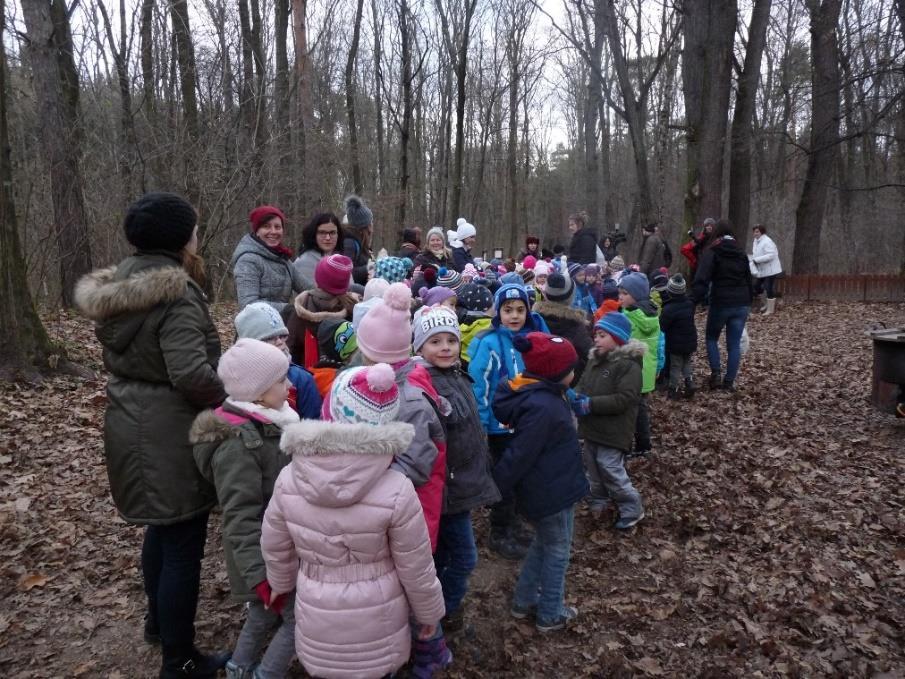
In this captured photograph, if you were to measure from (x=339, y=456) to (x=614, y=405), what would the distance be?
274 centimetres

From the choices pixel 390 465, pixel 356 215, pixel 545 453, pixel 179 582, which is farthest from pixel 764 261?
pixel 179 582

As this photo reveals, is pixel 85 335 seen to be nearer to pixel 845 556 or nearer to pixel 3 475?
pixel 3 475

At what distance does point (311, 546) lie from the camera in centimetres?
244

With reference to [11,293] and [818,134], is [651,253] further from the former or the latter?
[11,293]

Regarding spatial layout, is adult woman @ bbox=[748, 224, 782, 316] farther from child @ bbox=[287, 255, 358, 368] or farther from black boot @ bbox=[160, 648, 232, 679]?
black boot @ bbox=[160, 648, 232, 679]

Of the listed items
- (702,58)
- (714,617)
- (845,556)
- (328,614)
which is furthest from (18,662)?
(702,58)

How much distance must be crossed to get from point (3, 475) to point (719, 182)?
1325 cm

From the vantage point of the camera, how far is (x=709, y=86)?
44.8 feet

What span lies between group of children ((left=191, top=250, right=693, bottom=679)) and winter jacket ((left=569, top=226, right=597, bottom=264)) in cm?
744

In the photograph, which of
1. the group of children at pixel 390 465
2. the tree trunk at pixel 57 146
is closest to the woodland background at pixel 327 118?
the tree trunk at pixel 57 146

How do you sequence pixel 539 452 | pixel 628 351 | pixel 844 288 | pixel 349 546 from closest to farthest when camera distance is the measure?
pixel 349 546, pixel 539 452, pixel 628 351, pixel 844 288

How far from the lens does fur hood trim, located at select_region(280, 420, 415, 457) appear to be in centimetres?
231

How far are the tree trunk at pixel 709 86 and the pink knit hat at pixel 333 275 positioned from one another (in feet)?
36.4

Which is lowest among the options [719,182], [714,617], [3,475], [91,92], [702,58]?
[714,617]
